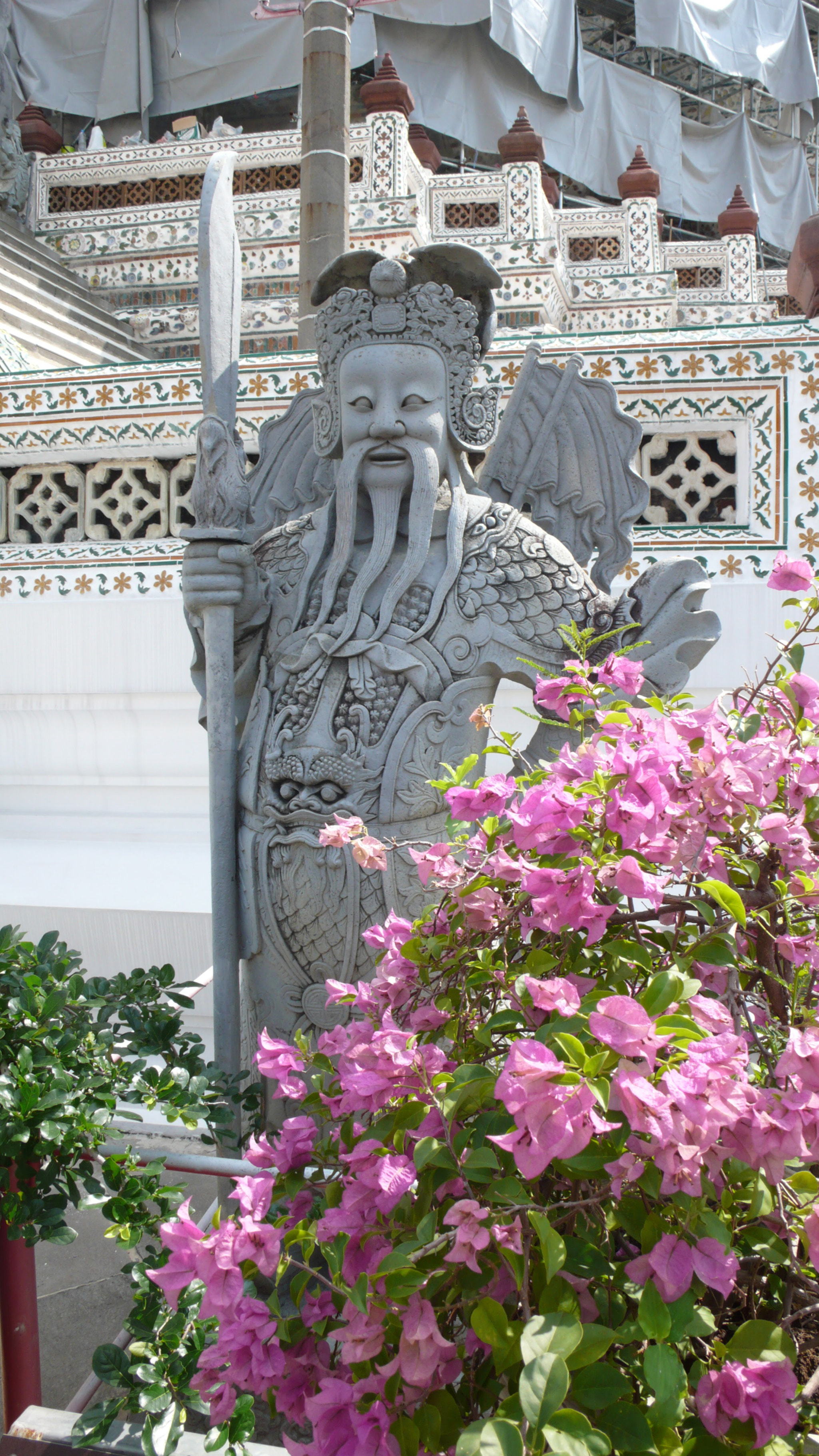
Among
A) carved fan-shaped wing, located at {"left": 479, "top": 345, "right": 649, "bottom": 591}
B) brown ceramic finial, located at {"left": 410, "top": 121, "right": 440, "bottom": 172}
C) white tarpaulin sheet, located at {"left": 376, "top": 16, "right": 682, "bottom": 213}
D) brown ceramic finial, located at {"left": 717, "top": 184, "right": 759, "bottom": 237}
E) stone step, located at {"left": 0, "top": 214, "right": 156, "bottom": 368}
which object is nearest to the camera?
carved fan-shaped wing, located at {"left": 479, "top": 345, "right": 649, "bottom": 591}

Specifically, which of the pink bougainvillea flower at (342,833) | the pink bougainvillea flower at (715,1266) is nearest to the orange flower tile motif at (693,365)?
the pink bougainvillea flower at (342,833)

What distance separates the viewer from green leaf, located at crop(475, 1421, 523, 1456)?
0.71 metres

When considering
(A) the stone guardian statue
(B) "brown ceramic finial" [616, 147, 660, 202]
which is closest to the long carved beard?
(A) the stone guardian statue

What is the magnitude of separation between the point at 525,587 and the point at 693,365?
1.89 m

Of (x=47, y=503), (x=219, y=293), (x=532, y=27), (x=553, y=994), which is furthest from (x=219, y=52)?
(x=553, y=994)

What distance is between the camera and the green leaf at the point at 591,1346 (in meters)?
0.79

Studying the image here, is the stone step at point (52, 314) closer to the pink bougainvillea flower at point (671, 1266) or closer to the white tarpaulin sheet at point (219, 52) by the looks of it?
the white tarpaulin sheet at point (219, 52)

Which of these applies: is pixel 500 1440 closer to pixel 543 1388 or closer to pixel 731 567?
pixel 543 1388

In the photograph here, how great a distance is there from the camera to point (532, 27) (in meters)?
13.8

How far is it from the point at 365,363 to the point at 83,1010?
1282 millimetres

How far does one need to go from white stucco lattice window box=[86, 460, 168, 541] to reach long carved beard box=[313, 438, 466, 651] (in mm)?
2180

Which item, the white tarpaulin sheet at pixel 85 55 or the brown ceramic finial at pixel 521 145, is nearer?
the brown ceramic finial at pixel 521 145

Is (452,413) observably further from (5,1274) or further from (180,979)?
(180,979)

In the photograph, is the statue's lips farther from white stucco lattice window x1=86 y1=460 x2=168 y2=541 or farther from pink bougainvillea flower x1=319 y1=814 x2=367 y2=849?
white stucco lattice window x1=86 y1=460 x2=168 y2=541
